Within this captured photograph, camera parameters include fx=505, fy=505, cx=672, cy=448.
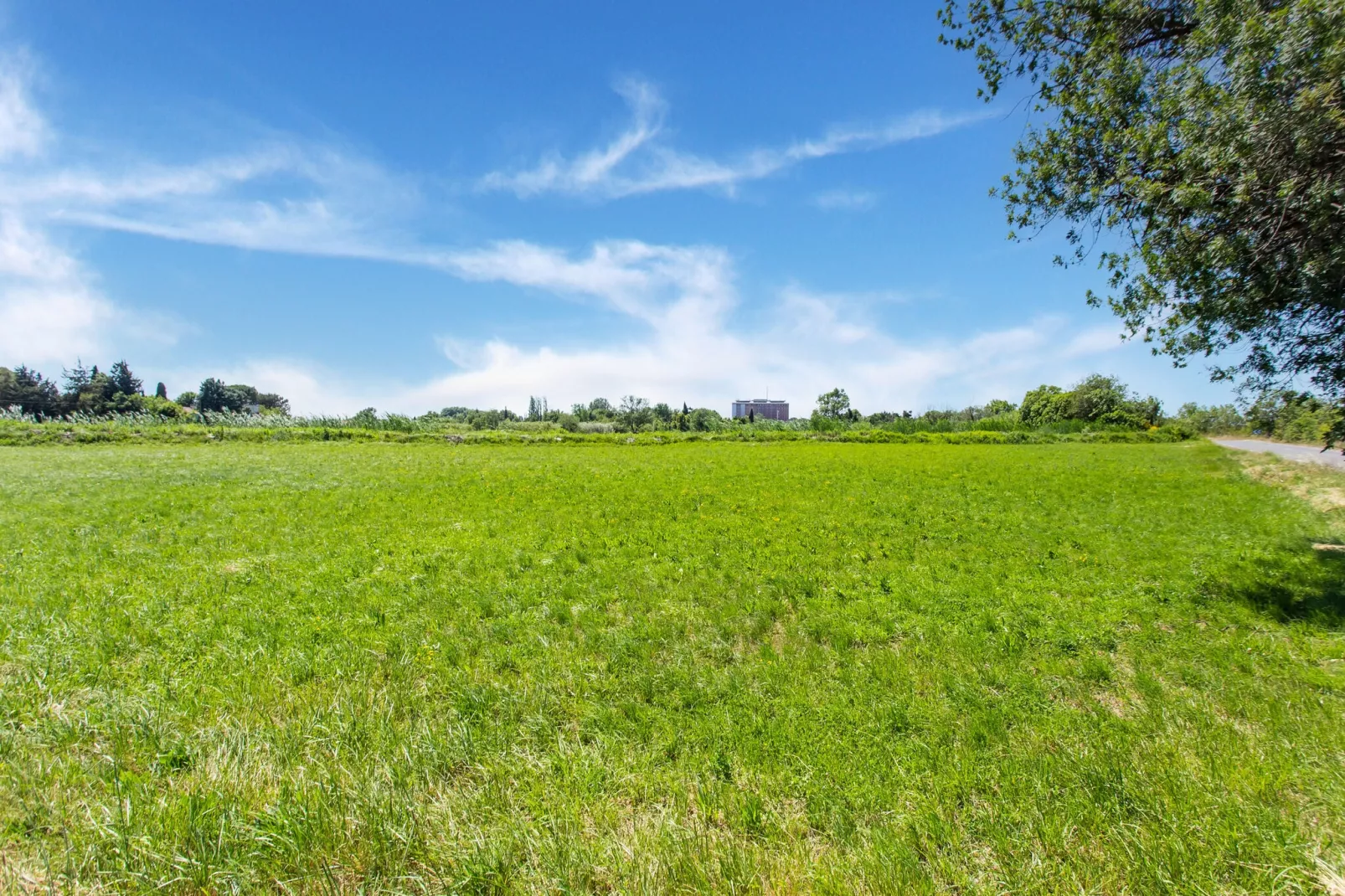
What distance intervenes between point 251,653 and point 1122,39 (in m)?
16.1

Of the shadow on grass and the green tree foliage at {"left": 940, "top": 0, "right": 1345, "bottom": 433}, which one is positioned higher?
the green tree foliage at {"left": 940, "top": 0, "right": 1345, "bottom": 433}

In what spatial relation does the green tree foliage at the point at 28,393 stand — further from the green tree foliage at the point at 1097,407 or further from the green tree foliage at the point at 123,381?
the green tree foliage at the point at 1097,407

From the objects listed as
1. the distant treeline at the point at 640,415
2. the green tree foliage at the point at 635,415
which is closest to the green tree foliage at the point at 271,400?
the distant treeline at the point at 640,415

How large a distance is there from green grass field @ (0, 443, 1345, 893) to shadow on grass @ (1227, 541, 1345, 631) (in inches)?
2.9

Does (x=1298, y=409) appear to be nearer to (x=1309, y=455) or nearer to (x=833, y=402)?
(x=1309, y=455)

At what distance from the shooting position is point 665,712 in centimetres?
506

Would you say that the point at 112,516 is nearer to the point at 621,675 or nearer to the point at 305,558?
the point at 305,558

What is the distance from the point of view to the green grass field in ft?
10.5

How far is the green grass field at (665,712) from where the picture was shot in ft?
10.5

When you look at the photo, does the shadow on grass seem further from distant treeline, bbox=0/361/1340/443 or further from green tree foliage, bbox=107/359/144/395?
green tree foliage, bbox=107/359/144/395

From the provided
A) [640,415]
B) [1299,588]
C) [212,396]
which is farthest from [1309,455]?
[212,396]

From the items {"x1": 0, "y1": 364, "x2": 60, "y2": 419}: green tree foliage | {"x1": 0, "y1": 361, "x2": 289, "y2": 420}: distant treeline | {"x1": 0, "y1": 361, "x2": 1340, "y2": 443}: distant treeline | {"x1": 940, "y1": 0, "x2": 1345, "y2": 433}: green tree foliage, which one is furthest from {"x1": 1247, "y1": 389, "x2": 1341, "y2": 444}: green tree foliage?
{"x1": 0, "y1": 364, "x2": 60, "y2": 419}: green tree foliage

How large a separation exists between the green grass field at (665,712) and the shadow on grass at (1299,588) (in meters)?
0.07

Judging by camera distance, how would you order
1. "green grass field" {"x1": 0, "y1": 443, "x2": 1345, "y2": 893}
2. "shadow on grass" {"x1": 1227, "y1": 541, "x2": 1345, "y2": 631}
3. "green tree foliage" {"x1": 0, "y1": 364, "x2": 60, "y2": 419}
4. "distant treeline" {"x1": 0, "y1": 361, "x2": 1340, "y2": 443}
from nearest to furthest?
"green grass field" {"x1": 0, "y1": 443, "x2": 1345, "y2": 893} → "shadow on grass" {"x1": 1227, "y1": 541, "x2": 1345, "y2": 631} → "distant treeline" {"x1": 0, "y1": 361, "x2": 1340, "y2": 443} → "green tree foliage" {"x1": 0, "y1": 364, "x2": 60, "y2": 419}
